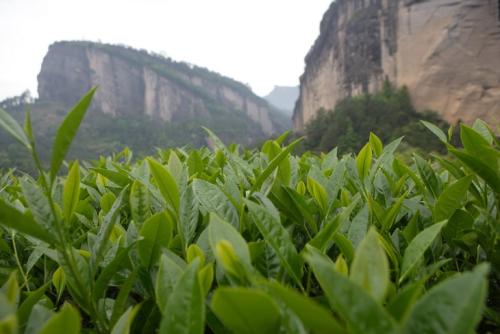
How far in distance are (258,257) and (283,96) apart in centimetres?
11425

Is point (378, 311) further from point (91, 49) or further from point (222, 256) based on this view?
point (91, 49)

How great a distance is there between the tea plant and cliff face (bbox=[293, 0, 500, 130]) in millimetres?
17873

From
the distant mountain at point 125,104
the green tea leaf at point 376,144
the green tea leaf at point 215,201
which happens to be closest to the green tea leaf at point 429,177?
the green tea leaf at point 376,144

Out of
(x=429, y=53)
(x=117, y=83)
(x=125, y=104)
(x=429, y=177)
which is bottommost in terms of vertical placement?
(x=429, y=177)

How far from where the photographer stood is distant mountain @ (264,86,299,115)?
10744 centimetres

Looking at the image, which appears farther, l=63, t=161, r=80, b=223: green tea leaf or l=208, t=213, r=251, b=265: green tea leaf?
l=63, t=161, r=80, b=223: green tea leaf

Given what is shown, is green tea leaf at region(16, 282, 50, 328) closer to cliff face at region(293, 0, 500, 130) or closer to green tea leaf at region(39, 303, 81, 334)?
Result: green tea leaf at region(39, 303, 81, 334)

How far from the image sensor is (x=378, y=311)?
0.79 feet

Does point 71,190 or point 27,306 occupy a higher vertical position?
point 71,190

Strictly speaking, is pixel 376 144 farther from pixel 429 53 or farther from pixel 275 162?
pixel 429 53

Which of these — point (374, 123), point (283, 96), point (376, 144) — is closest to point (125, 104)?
point (374, 123)

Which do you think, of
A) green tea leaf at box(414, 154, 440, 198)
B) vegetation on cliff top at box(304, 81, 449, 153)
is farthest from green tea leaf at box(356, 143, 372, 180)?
vegetation on cliff top at box(304, 81, 449, 153)

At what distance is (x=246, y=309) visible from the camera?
10.4 inches

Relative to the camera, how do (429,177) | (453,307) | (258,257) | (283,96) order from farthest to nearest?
(283,96) → (429,177) → (258,257) → (453,307)
